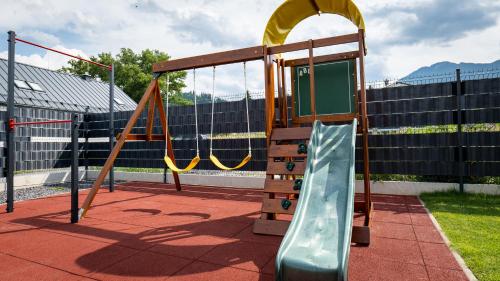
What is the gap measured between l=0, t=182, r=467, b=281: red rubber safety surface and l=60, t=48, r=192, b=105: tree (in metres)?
30.3

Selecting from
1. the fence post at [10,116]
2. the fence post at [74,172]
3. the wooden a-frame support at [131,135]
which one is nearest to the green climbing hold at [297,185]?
the wooden a-frame support at [131,135]

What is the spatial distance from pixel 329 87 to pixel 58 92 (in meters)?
17.0

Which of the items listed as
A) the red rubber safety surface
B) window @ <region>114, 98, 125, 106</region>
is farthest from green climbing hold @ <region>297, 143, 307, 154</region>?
window @ <region>114, 98, 125, 106</region>

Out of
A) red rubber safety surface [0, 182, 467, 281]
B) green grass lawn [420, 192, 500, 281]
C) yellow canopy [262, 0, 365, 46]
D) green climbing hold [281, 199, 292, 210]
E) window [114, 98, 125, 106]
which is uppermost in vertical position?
window [114, 98, 125, 106]

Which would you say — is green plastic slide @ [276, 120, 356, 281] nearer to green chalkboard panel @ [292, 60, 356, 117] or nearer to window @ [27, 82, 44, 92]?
green chalkboard panel @ [292, 60, 356, 117]

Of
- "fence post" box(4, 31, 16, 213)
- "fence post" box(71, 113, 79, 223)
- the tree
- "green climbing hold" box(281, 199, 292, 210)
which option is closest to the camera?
"green climbing hold" box(281, 199, 292, 210)

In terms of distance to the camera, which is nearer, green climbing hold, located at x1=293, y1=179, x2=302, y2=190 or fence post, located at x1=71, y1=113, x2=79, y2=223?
green climbing hold, located at x1=293, y1=179, x2=302, y2=190

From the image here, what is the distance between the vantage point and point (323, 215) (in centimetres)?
320

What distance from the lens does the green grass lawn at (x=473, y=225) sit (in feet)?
9.53

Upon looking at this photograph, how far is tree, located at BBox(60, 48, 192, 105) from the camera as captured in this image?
35375 mm

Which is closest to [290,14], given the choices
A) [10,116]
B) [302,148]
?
[302,148]

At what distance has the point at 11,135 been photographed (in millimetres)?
5727

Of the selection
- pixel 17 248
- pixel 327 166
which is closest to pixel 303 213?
pixel 327 166

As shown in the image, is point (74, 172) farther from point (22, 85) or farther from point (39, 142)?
point (22, 85)
